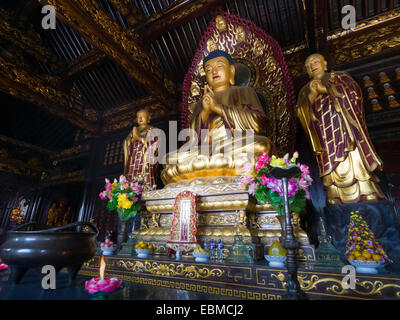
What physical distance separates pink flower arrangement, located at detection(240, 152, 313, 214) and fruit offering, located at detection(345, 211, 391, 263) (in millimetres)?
417

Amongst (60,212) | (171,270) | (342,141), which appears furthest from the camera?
(60,212)

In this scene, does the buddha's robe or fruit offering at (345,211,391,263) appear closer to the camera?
fruit offering at (345,211,391,263)

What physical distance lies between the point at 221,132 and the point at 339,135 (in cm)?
149

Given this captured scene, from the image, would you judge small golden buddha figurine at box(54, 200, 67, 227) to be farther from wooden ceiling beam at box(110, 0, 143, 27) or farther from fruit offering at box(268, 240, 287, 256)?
fruit offering at box(268, 240, 287, 256)

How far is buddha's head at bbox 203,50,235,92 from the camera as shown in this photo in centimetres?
392

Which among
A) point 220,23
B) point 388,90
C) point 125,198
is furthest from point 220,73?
point 125,198

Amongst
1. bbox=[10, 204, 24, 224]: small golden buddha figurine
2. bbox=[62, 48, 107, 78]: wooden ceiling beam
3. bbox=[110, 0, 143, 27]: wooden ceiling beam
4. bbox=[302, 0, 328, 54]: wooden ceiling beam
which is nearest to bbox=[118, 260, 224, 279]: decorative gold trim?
bbox=[302, 0, 328, 54]: wooden ceiling beam

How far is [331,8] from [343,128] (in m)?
2.38

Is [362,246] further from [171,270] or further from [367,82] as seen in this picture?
[367,82]

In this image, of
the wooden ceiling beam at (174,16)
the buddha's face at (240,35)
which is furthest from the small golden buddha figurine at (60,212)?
the buddha's face at (240,35)

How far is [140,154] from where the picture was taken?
167 inches

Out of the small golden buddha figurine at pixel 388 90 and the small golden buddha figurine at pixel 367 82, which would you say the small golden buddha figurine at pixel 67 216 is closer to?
the small golden buddha figurine at pixel 367 82

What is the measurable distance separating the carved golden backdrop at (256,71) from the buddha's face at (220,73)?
0.33 m
